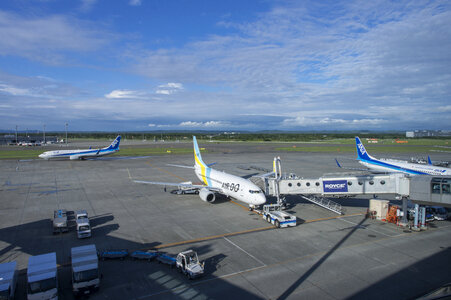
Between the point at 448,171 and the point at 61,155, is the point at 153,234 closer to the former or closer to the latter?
the point at 448,171

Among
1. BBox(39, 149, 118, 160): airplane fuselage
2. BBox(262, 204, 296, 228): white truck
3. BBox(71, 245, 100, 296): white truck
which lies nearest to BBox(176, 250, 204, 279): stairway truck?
BBox(71, 245, 100, 296): white truck

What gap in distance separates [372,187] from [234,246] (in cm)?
1676

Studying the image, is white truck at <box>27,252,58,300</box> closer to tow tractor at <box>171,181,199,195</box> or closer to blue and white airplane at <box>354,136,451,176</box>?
Result: tow tractor at <box>171,181,199,195</box>

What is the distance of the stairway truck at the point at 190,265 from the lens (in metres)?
17.7

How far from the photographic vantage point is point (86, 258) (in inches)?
669

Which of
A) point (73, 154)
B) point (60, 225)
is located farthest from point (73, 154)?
point (60, 225)

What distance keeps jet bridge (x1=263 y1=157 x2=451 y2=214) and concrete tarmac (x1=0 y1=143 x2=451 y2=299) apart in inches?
113

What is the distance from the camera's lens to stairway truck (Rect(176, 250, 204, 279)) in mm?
17719

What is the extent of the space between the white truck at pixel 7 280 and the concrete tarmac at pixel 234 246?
150cm

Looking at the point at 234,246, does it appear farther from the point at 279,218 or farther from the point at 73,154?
the point at 73,154

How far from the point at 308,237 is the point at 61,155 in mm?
78352

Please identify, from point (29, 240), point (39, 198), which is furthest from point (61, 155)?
point (29, 240)

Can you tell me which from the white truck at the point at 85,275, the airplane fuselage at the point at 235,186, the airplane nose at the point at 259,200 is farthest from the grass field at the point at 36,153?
the white truck at the point at 85,275

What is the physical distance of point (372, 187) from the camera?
30.0 m
